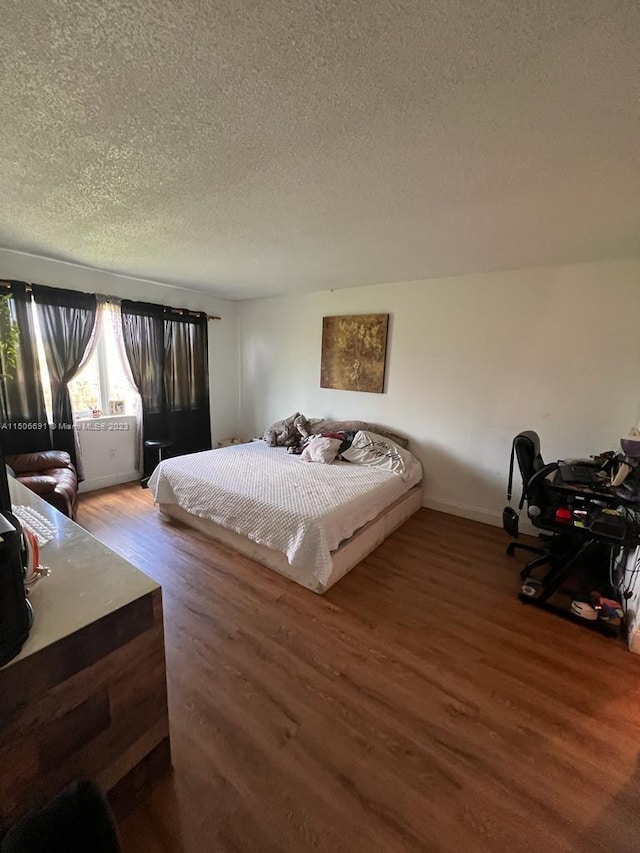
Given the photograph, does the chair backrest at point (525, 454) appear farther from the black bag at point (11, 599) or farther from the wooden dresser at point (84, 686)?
the black bag at point (11, 599)

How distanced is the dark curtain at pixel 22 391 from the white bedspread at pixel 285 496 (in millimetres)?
1353

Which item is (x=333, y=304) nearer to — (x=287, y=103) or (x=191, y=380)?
(x=191, y=380)

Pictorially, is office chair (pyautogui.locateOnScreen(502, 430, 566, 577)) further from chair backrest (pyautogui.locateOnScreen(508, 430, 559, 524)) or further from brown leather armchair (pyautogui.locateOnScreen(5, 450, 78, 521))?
brown leather armchair (pyautogui.locateOnScreen(5, 450, 78, 521))

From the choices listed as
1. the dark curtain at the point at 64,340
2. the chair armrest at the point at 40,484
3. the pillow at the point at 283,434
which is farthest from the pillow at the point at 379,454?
the dark curtain at the point at 64,340

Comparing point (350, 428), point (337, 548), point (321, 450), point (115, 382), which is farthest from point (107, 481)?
point (337, 548)

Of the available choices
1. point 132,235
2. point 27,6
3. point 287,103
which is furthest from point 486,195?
point 132,235

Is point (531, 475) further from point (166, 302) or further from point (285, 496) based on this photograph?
point (166, 302)

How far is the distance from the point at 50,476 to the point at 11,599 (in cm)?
278

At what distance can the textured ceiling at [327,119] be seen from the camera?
0.87 meters

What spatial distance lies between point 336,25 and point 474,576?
2.97 meters

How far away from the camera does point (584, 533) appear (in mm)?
1973

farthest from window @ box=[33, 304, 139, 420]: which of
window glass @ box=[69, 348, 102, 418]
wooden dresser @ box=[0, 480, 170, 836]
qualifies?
wooden dresser @ box=[0, 480, 170, 836]

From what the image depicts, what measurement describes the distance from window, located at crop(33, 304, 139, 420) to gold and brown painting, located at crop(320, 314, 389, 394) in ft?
8.03

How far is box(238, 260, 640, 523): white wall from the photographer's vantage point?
2703 mm
